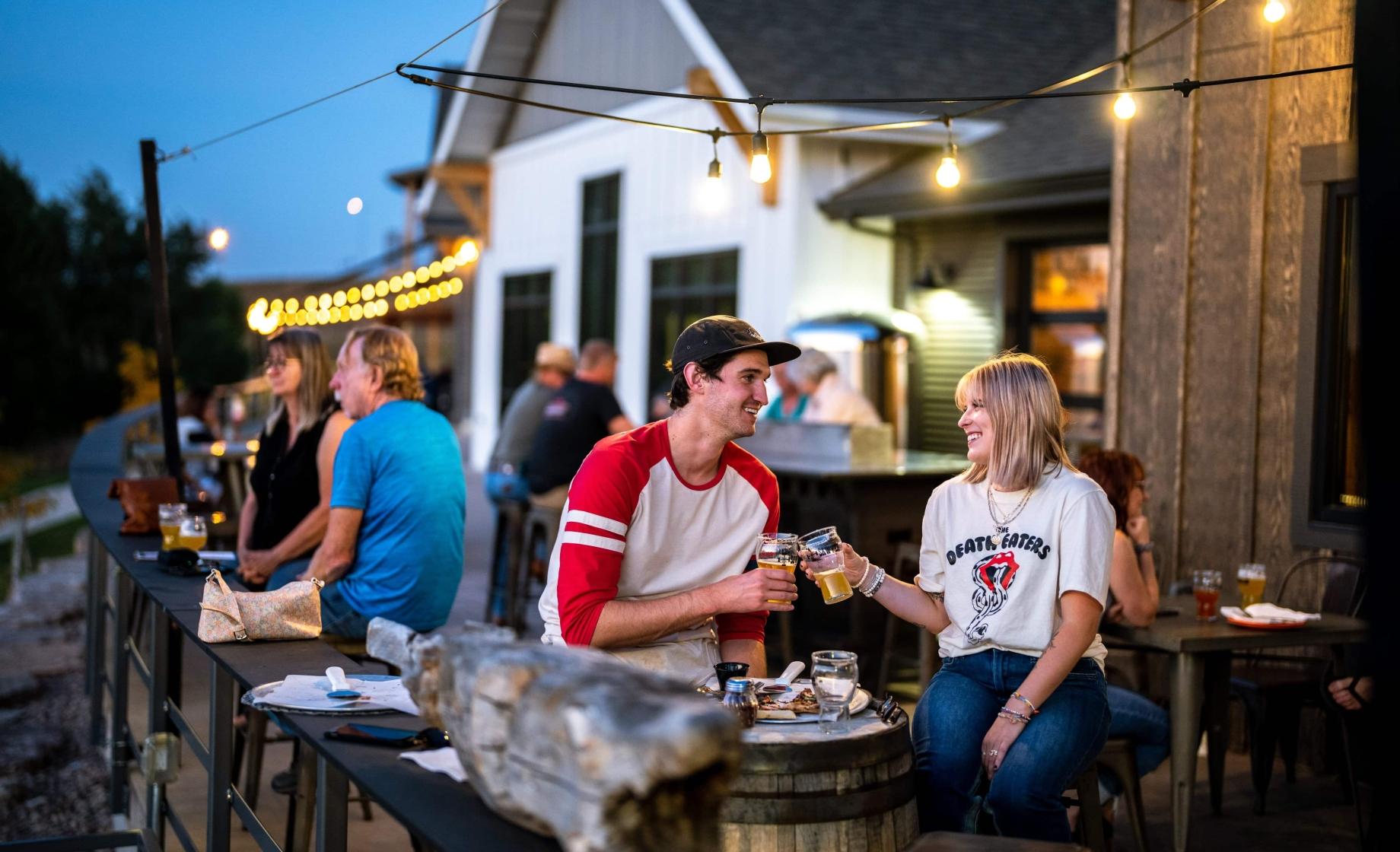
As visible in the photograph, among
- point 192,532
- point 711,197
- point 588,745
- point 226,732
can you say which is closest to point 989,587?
point 588,745

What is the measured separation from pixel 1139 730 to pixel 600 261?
13.5 metres

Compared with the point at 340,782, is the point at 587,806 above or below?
above

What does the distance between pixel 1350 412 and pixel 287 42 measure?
16.0 ft

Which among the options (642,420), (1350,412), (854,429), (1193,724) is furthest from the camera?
(642,420)

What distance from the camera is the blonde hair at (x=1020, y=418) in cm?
354

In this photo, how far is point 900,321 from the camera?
12.8 meters

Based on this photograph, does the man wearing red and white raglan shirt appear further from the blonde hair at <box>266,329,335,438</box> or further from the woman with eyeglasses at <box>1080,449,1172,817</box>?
the blonde hair at <box>266,329,335,438</box>

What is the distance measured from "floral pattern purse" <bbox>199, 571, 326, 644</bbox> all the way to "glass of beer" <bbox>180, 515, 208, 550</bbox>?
168 centimetres

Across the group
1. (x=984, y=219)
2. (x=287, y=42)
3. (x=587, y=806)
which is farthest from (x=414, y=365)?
(x=984, y=219)

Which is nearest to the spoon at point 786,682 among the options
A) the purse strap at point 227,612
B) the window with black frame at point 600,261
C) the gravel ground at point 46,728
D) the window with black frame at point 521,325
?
the purse strap at point 227,612

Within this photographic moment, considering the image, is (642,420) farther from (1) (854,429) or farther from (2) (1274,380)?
(2) (1274,380)

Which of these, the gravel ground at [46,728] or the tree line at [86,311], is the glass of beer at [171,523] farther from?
the tree line at [86,311]

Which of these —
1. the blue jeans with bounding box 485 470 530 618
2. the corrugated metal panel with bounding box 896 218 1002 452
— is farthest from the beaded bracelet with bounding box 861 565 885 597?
the corrugated metal panel with bounding box 896 218 1002 452

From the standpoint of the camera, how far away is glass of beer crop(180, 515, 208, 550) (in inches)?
209
